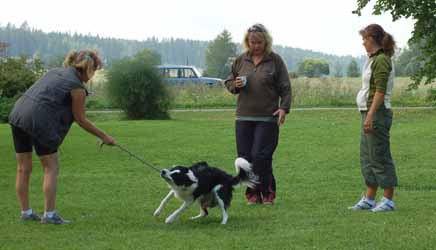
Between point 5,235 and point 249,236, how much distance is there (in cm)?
220

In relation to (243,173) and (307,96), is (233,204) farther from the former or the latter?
(307,96)

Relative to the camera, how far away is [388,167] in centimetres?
847

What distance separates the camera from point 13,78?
3294cm

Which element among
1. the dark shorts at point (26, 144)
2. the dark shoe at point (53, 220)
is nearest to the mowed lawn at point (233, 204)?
the dark shoe at point (53, 220)

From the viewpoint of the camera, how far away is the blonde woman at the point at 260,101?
9023mm

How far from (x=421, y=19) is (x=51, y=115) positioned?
14.7 metres

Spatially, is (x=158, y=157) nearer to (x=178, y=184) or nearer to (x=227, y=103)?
(x=178, y=184)

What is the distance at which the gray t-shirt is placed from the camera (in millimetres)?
7531

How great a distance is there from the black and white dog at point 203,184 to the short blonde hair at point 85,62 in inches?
48.7

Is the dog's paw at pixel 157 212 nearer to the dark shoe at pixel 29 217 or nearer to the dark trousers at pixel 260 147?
the dark shoe at pixel 29 217

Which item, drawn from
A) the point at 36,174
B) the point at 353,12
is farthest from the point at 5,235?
the point at 353,12

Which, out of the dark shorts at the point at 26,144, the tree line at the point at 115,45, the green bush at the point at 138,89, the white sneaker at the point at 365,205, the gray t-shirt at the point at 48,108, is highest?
the gray t-shirt at the point at 48,108

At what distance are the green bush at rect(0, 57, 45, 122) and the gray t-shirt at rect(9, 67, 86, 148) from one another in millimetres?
23663

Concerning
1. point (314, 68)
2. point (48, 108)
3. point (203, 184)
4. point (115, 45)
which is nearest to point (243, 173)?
point (203, 184)
